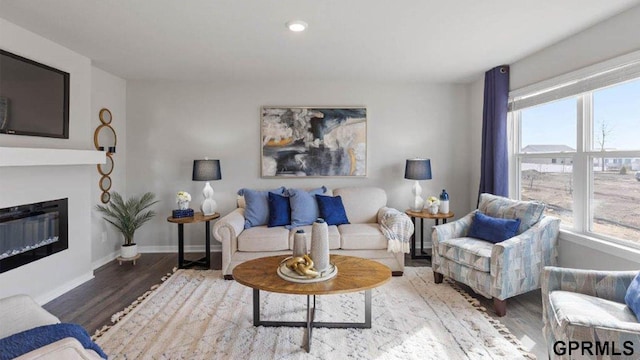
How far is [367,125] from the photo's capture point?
178 inches

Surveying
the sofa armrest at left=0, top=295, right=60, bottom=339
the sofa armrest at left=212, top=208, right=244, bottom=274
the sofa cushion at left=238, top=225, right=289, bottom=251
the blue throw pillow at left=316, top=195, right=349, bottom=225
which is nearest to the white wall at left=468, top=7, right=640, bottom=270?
the blue throw pillow at left=316, top=195, right=349, bottom=225

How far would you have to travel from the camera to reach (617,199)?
2617 millimetres

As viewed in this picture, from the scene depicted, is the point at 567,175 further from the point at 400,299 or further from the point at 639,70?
the point at 400,299

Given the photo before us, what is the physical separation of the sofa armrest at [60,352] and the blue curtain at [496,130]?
13.0 feet

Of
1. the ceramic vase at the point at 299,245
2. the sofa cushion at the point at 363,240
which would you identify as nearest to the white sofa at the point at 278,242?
the sofa cushion at the point at 363,240

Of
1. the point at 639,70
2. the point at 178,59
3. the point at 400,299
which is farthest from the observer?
the point at 178,59

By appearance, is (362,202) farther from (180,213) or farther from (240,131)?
(180,213)

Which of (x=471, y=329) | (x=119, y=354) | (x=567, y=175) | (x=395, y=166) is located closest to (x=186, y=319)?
(x=119, y=354)

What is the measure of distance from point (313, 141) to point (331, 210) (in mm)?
1076

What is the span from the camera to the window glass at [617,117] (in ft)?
8.10

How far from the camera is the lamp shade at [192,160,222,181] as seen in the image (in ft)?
13.0

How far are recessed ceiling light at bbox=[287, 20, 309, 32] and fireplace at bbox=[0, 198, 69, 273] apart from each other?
271 cm

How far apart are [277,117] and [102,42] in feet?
6.82

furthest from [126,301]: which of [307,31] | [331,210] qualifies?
[307,31]
